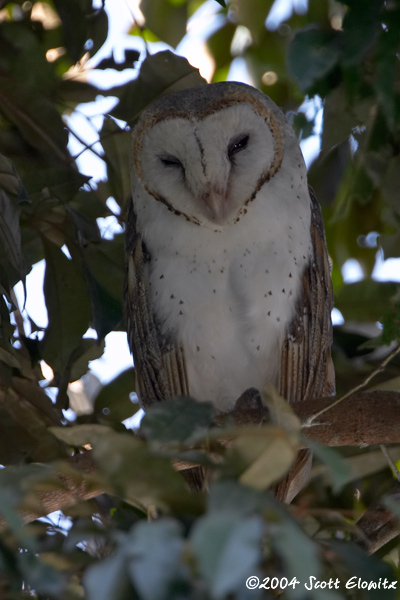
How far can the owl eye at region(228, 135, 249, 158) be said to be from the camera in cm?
178

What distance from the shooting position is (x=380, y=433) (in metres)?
1.51

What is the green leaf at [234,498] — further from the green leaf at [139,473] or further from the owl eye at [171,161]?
the owl eye at [171,161]

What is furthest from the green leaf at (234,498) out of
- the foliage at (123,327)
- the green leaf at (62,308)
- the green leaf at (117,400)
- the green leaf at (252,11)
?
the green leaf at (252,11)

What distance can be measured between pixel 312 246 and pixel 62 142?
66cm

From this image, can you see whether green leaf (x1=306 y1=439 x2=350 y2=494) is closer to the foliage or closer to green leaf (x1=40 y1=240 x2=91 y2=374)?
the foliage

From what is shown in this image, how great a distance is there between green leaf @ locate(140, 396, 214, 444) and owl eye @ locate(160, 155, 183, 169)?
3.06 ft

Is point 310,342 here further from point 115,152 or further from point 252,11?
point 252,11

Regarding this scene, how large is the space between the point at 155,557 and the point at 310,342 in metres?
1.37

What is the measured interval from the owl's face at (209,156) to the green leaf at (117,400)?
525mm

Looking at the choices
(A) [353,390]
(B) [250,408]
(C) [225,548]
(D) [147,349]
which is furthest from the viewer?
(D) [147,349]

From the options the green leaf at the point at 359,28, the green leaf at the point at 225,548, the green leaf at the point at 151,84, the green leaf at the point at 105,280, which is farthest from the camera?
the green leaf at the point at 151,84

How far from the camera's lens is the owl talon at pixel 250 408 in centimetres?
167

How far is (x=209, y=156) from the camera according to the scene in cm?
169

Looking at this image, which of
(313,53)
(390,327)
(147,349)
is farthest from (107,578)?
(147,349)
